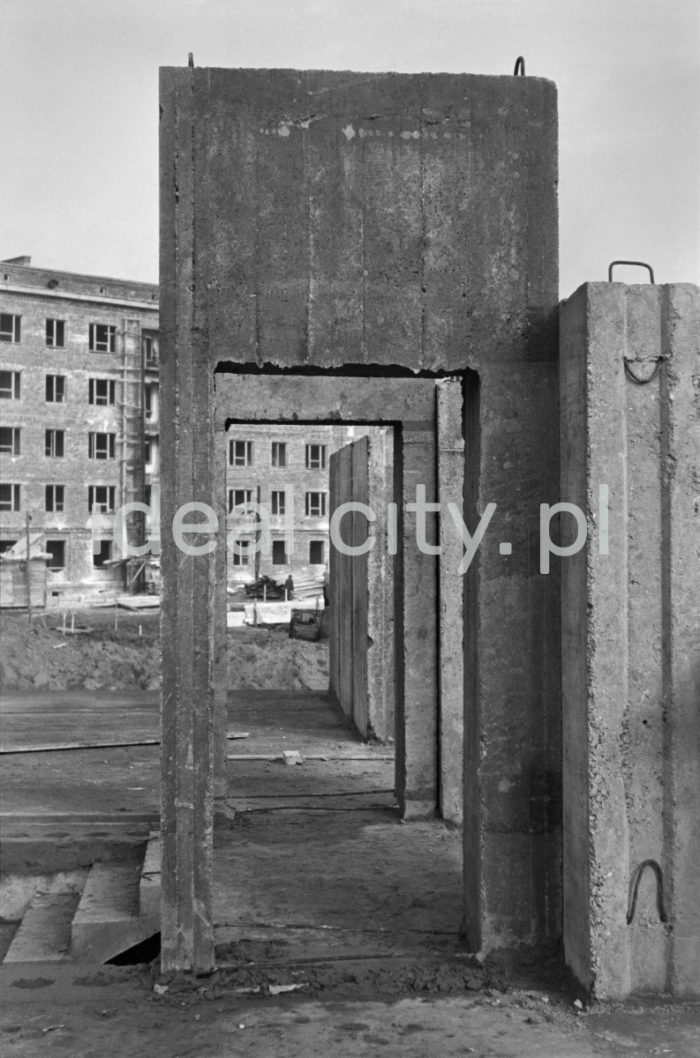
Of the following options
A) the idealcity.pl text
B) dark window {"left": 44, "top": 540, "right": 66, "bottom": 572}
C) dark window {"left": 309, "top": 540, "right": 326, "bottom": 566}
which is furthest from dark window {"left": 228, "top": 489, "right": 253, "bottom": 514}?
the idealcity.pl text

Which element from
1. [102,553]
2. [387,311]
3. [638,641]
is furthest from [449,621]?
[102,553]

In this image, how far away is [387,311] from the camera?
231 inches

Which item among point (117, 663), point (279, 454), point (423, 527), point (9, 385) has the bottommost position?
point (117, 663)

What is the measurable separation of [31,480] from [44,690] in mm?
20754

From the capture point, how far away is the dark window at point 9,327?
37.7 m

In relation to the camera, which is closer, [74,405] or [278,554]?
[74,405]

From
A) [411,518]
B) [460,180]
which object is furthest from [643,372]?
[411,518]

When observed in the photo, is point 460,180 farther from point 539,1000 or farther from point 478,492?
point 539,1000

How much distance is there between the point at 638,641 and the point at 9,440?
35.2 m

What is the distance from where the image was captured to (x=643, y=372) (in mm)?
5547

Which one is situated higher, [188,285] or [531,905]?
[188,285]

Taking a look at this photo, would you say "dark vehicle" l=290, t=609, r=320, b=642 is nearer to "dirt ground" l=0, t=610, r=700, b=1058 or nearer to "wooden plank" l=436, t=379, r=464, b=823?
"dirt ground" l=0, t=610, r=700, b=1058

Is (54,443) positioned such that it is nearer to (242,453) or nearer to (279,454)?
(242,453)

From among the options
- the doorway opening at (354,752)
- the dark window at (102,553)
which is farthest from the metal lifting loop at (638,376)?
the dark window at (102,553)
